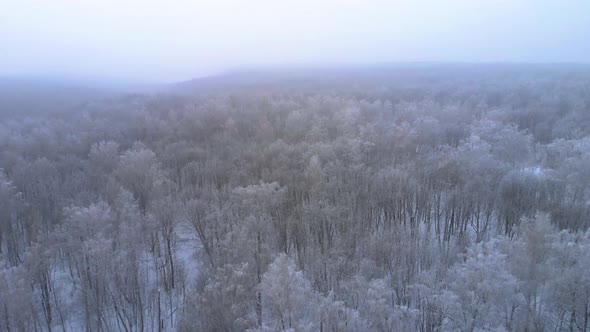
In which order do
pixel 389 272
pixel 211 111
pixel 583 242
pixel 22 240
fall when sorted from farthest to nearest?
pixel 211 111
pixel 22 240
pixel 389 272
pixel 583 242

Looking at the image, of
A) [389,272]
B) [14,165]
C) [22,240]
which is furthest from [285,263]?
[14,165]

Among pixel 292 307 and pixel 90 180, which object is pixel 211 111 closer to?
pixel 90 180

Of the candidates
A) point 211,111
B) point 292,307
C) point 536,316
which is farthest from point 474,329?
point 211,111

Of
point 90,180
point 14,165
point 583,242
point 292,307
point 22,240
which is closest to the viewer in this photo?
point 292,307

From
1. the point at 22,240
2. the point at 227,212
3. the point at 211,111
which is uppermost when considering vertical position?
the point at 211,111

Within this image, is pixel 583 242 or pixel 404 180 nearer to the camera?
pixel 583 242

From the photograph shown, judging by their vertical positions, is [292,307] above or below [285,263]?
below
